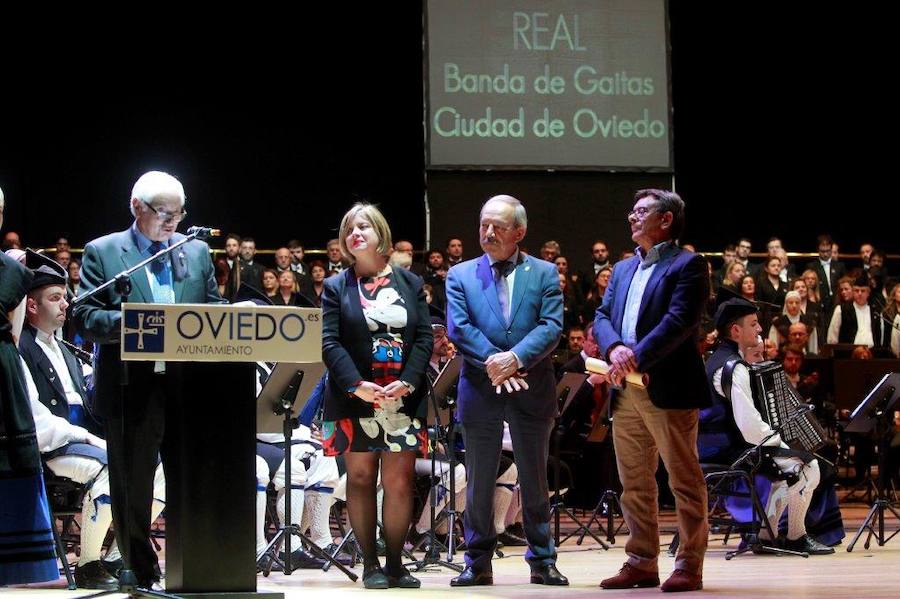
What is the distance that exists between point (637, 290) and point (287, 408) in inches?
71.1

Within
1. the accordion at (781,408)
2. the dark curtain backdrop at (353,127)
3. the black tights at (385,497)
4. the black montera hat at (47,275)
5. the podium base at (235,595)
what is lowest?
the podium base at (235,595)

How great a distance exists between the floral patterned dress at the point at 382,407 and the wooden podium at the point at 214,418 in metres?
0.81

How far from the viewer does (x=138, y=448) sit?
486 cm

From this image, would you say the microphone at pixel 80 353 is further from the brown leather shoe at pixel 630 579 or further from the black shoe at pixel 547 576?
the brown leather shoe at pixel 630 579

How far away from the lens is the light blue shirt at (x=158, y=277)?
16.5ft

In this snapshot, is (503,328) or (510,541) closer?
(503,328)

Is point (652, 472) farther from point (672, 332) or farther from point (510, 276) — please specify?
point (510, 276)

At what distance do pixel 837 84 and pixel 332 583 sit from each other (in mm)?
15438

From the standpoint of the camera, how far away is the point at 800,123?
19078 mm

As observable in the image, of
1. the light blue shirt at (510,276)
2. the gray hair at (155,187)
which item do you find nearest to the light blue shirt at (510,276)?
the light blue shirt at (510,276)

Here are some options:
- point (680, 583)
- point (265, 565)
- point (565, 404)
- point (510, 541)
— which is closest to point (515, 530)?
point (510, 541)

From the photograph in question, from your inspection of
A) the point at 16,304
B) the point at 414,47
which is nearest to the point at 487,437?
the point at 16,304

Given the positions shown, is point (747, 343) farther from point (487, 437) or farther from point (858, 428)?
point (487, 437)

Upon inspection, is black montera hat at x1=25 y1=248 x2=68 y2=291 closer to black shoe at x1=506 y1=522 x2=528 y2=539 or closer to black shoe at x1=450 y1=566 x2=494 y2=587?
black shoe at x1=450 y1=566 x2=494 y2=587
